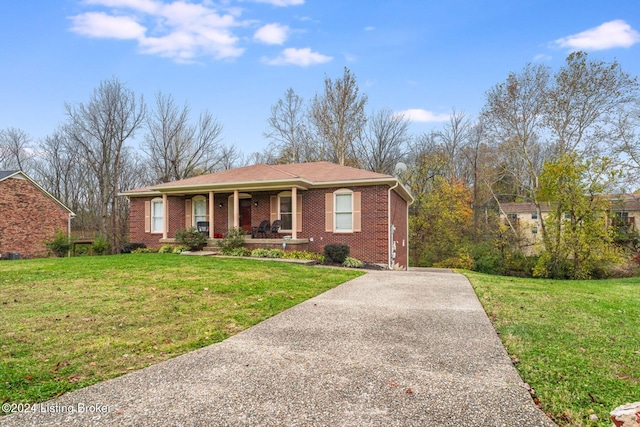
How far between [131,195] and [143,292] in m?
13.5

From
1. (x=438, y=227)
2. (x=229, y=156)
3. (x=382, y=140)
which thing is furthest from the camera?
(x=229, y=156)

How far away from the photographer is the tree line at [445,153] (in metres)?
16.9

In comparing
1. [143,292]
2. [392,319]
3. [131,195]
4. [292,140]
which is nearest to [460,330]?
[392,319]

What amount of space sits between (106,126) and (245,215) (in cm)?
1638

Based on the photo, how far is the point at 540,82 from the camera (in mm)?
20125

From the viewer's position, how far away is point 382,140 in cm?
2884

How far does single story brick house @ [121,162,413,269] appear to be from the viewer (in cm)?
1376

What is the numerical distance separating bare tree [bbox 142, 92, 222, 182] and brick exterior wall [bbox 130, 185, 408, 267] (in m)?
12.0

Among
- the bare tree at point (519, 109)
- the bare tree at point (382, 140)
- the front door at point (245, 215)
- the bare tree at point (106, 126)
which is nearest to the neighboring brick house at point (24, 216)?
the bare tree at point (106, 126)

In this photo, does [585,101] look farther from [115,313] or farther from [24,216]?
[24,216]

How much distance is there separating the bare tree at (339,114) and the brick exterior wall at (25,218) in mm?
18148

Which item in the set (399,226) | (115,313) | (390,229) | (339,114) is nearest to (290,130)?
(339,114)

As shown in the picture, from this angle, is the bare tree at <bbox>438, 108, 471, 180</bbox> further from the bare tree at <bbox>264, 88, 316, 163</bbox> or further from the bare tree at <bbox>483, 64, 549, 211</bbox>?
the bare tree at <bbox>264, 88, 316, 163</bbox>

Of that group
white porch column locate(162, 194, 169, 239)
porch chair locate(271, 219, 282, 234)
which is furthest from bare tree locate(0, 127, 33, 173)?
porch chair locate(271, 219, 282, 234)
